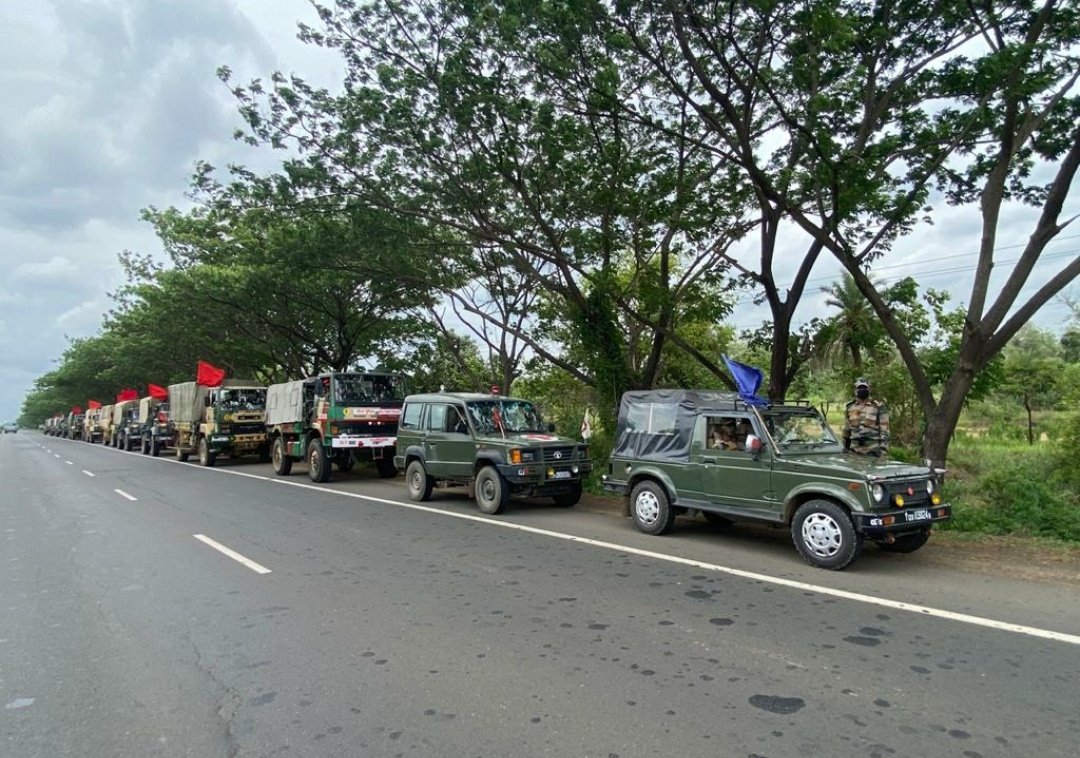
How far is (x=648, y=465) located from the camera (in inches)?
362

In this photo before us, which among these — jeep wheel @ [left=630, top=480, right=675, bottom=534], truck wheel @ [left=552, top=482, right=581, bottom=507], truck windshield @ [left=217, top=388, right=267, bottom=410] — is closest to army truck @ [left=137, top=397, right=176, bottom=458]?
truck windshield @ [left=217, top=388, right=267, bottom=410]

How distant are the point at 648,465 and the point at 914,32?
823 cm

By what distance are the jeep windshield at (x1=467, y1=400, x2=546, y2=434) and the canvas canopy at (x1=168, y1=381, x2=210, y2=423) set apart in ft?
50.8

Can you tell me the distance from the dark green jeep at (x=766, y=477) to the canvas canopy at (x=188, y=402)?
62.8 ft

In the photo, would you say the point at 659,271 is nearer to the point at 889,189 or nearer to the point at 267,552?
the point at 889,189

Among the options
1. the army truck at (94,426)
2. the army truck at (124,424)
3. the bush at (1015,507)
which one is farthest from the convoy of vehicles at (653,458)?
the army truck at (94,426)

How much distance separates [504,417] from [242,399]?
14044 millimetres

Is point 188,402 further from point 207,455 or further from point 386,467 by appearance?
point 386,467

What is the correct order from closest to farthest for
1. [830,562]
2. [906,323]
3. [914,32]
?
[830,562], [914,32], [906,323]

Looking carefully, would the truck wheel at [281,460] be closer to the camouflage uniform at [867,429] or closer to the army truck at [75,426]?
the camouflage uniform at [867,429]

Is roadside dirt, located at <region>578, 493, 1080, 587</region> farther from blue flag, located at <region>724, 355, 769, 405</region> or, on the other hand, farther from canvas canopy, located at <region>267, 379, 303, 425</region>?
canvas canopy, located at <region>267, 379, 303, 425</region>

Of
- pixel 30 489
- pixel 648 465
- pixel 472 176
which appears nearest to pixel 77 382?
pixel 30 489

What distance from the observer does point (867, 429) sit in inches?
366

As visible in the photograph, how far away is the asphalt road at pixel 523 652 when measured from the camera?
359 cm
